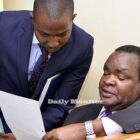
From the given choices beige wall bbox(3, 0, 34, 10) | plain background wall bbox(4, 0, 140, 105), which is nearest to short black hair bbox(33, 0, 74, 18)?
plain background wall bbox(4, 0, 140, 105)

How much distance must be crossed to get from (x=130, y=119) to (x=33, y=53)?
56cm

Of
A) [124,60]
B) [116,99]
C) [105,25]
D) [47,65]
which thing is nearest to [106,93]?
[116,99]

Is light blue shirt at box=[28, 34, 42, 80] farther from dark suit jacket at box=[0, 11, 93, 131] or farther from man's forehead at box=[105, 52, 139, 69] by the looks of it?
man's forehead at box=[105, 52, 139, 69]

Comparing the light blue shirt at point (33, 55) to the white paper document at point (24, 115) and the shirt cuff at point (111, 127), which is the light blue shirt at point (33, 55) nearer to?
the white paper document at point (24, 115)

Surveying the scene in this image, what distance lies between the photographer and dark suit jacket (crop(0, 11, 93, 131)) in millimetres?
1434

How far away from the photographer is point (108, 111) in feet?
4.42

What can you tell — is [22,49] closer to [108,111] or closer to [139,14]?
[108,111]

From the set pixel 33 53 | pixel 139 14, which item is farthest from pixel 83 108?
pixel 139 14

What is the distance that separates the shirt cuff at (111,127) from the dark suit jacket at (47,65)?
396mm

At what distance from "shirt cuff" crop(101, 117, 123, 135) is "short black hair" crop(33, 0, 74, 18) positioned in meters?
0.42

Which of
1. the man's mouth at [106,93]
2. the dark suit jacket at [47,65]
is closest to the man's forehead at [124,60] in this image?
the man's mouth at [106,93]

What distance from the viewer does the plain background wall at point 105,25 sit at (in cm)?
177

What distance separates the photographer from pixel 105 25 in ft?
6.18

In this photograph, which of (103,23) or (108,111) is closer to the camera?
(108,111)
